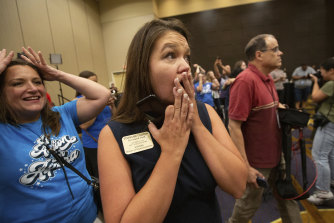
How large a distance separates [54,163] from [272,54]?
2205 millimetres

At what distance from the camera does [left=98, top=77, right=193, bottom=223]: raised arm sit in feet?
2.38

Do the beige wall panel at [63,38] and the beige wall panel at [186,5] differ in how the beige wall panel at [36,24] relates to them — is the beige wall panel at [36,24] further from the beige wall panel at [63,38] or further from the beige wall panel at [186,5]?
the beige wall panel at [186,5]

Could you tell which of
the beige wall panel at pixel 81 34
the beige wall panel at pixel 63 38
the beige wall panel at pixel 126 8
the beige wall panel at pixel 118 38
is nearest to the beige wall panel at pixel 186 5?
the beige wall panel at pixel 126 8

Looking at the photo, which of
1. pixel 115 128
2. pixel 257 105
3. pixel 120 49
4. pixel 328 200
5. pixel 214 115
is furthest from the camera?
pixel 120 49

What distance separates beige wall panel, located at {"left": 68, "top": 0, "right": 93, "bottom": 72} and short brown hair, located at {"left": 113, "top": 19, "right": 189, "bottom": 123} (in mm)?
7097

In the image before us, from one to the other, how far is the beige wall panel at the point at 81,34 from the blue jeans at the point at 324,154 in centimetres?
729

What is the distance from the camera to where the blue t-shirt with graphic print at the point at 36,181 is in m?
1.21

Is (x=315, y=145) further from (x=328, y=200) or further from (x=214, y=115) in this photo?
(x=214, y=115)

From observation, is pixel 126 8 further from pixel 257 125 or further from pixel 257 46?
pixel 257 125

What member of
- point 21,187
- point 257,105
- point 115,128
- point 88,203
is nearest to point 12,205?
point 21,187

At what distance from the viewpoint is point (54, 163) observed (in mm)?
1353

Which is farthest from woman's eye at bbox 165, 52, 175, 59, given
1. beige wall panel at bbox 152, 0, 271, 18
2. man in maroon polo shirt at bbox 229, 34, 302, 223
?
beige wall panel at bbox 152, 0, 271, 18

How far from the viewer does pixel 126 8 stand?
8.95 m

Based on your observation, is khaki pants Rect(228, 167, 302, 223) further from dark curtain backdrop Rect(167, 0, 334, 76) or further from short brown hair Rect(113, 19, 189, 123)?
dark curtain backdrop Rect(167, 0, 334, 76)
